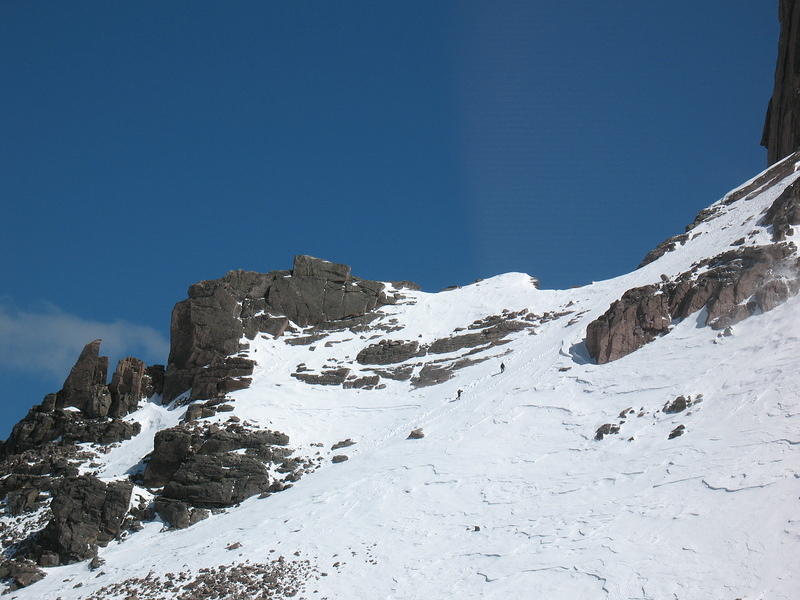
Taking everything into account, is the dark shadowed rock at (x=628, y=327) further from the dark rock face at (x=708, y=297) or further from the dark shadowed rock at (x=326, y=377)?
the dark shadowed rock at (x=326, y=377)

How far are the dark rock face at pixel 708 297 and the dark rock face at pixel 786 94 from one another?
105 feet

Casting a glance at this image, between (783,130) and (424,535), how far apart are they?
5833cm

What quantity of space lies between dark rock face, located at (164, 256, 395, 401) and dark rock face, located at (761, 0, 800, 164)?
3755 cm

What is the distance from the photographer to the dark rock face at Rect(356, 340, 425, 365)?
5272 centimetres

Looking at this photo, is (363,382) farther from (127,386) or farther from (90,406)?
(90,406)

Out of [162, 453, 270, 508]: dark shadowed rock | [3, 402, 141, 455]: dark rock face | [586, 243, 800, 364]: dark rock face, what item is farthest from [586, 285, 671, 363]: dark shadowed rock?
[3, 402, 141, 455]: dark rock face

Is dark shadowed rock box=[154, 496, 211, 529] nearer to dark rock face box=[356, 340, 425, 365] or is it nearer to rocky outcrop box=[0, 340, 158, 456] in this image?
rocky outcrop box=[0, 340, 158, 456]

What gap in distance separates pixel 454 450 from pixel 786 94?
54.3m

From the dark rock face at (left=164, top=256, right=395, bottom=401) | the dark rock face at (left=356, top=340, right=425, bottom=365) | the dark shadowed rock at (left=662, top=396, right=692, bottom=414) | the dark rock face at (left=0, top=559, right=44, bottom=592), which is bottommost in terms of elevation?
the dark rock face at (left=0, top=559, right=44, bottom=592)

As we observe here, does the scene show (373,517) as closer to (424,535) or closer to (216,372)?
(424,535)

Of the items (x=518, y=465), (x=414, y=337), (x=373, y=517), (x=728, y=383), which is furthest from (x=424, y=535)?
(x=414, y=337)

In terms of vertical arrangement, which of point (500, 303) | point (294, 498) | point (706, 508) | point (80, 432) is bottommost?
point (706, 508)

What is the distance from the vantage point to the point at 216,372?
161ft

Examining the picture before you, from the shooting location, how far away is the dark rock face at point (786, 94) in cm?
6831
